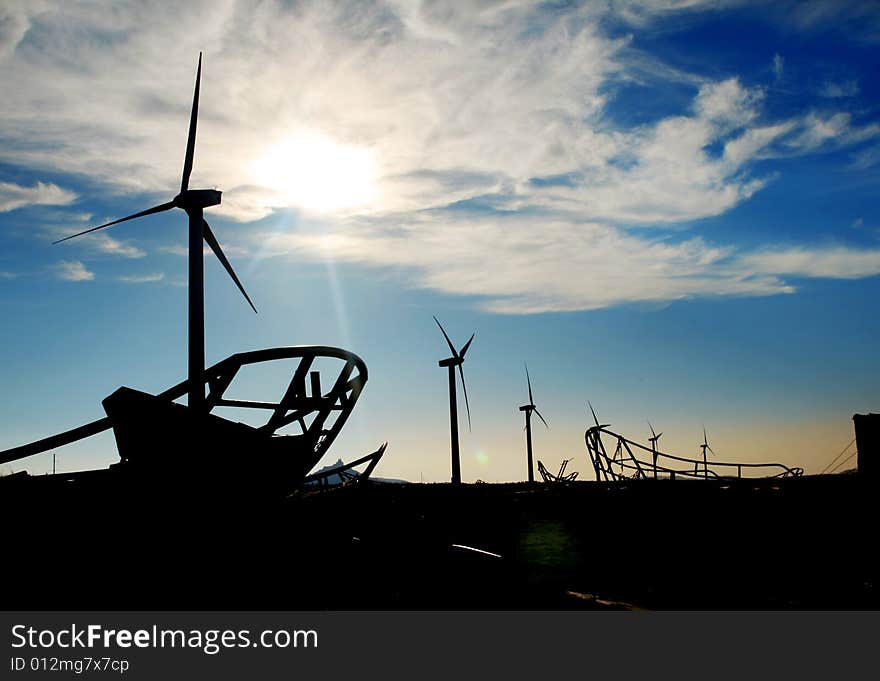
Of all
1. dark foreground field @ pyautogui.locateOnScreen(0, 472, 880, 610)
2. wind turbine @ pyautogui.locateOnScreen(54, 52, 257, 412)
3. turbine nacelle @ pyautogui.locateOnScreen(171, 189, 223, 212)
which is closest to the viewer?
dark foreground field @ pyautogui.locateOnScreen(0, 472, 880, 610)

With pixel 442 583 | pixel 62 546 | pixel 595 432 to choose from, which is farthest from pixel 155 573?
pixel 595 432

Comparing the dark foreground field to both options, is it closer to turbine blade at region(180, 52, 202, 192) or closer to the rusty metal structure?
the rusty metal structure

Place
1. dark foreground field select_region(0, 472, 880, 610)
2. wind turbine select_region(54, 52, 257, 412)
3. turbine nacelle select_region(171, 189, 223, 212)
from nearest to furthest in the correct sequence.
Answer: dark foreground field select_region(0, 472, 880, 610)
wind turbine select_region(54, 52, 257, 412)
turbine nacelle select_region(171, 189, 223, 212)

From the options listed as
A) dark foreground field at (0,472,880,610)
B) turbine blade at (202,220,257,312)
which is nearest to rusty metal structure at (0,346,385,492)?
dark foreground field at (0,472,880,610)

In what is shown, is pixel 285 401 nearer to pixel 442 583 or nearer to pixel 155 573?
pixel 155 573

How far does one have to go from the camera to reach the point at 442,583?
36.4 feet

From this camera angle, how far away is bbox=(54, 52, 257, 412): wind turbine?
62.7 ft

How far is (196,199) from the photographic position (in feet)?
79.9

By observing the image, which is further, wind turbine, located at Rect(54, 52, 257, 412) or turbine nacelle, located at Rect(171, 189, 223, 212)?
turbine nacelle, located at Rect(171, 189, 223, 212)

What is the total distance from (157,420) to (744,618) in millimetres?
10604

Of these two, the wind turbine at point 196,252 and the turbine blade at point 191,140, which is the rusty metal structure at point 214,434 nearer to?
the wind turbine at point 196,252

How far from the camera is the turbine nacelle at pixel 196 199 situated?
24281 millimetres

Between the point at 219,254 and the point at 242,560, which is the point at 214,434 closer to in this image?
the point at 242,560

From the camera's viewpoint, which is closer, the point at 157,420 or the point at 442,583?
the point at 442,583
